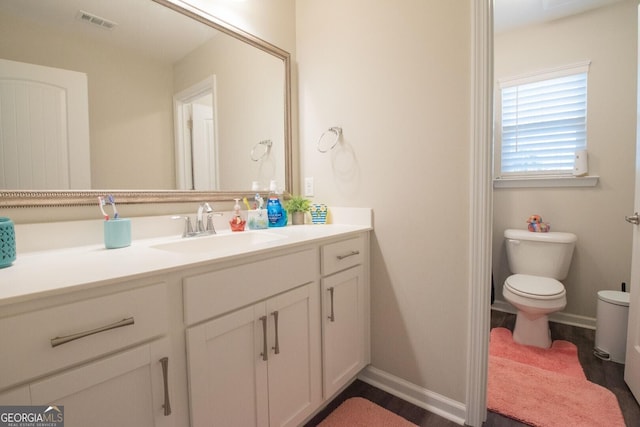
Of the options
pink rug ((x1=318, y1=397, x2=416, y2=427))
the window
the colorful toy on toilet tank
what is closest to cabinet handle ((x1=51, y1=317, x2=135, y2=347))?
pink rug ((x1=318, y1=397, x2=416, y2=427))

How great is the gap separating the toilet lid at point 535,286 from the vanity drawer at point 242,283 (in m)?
1.51

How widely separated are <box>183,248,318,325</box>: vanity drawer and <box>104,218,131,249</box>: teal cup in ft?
1.40

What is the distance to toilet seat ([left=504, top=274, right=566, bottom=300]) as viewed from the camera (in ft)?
6.09

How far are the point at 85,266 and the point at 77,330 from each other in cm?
20

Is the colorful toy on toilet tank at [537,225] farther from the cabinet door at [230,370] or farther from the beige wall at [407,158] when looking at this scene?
the cabinet door at [230,370]

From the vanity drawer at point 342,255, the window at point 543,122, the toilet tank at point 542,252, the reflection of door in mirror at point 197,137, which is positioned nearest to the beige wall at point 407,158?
the vanity drawer at point 342,255

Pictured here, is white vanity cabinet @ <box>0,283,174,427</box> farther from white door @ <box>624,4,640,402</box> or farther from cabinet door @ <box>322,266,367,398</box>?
white door @ <box>624,4,640,402</box>

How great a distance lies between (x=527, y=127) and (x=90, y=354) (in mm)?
3003

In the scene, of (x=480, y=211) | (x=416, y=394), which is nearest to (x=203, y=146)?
(x=480, y=211)

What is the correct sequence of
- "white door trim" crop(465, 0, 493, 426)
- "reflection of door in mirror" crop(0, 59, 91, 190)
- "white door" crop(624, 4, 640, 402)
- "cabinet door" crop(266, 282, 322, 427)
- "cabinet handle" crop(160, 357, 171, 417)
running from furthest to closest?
"white door" crop(624, 4, 640, 402) → "white door trim" crop(465, 0, 493, 426) → "cabinet door" crop(266, 282, 322, 427) → "reflection of door in mirror" crop(0, 59, 91, 190) → "cabinet handle" crop(160, 357, 171, 417)

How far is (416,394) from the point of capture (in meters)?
1.50

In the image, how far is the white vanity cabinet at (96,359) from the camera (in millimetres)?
586

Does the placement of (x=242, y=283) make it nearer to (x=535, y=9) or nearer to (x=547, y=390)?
(x=547, y=390)

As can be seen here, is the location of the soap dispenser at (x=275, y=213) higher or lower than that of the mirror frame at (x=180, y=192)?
lower
